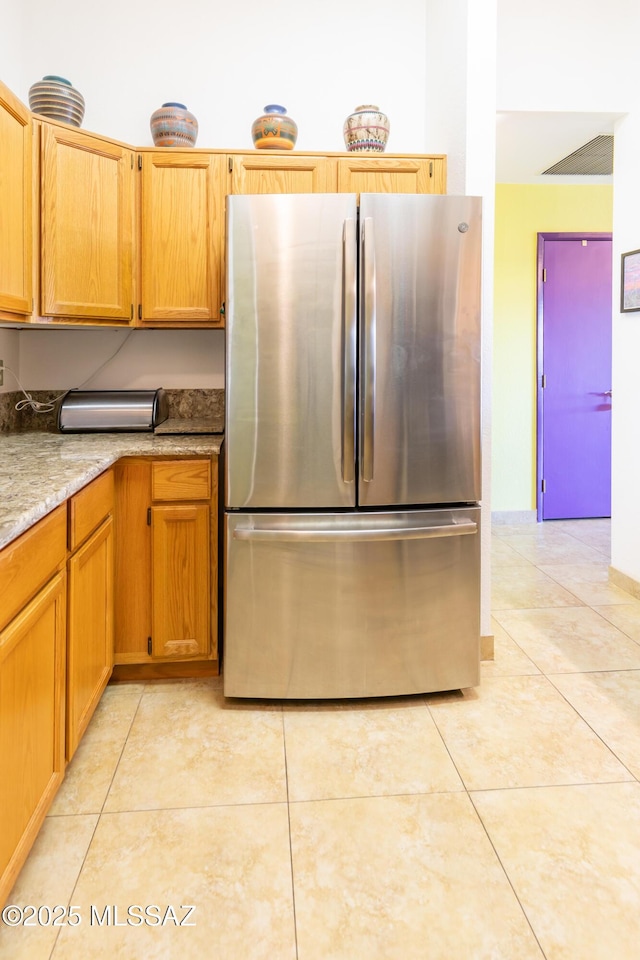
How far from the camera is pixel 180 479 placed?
7.69 ft

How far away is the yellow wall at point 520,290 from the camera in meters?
4.77

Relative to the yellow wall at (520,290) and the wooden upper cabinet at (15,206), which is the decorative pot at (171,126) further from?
the yellow wall at (520,290)

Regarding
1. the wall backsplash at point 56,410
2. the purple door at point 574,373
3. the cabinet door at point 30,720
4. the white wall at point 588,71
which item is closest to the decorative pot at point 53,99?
the wall backsplash at point 56,410

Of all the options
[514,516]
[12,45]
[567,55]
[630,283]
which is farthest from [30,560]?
[514,516]

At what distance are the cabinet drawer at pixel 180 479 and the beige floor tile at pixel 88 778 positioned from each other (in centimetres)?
83

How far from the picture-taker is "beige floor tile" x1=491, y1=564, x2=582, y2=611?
3258mm

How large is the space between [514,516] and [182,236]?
3.33 metres

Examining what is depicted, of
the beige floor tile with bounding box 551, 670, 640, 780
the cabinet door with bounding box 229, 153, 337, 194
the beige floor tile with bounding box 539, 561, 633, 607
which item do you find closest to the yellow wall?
the beige floor tile with bounding box 539, 561, 633, 607

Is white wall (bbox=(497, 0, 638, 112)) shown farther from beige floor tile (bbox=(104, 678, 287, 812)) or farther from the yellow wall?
beige floor tile (bbox=(104, 678, 287, 812))

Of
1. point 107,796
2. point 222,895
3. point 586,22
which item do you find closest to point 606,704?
point 222,895

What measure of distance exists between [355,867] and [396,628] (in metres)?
0.83

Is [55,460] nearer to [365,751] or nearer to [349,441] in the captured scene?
[349,441]

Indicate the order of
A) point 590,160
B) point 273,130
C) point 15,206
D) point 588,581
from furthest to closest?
point 590,160
point 588,581
point 273,130
point 15,206

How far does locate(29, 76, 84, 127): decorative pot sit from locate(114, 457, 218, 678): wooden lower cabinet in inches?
54.4
